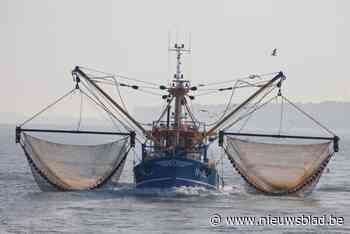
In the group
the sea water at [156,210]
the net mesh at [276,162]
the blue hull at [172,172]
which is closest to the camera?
the sea water at [156,210]

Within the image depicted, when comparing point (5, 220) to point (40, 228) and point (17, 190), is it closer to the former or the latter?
point (40, 228)

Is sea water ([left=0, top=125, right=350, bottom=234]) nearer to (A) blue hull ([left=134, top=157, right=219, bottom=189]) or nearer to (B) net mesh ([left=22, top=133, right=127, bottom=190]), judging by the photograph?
(A) blue hull ([left=134, top=157, right=219, bottom=189])

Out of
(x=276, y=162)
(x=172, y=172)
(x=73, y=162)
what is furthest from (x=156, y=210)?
(x=276, y=162)

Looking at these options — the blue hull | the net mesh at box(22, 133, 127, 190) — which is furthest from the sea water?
the net mesh at box(22, 133, 127, 190)

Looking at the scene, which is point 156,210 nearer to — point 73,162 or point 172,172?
point 172,172

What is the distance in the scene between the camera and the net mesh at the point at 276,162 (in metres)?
65.2

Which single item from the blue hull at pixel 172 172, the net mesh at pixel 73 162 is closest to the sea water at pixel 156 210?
the blue hull at pixel 172 172

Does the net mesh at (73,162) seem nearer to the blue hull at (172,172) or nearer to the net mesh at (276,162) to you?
the blue hull at (172,172)

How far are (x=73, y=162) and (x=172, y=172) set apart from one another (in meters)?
8.49

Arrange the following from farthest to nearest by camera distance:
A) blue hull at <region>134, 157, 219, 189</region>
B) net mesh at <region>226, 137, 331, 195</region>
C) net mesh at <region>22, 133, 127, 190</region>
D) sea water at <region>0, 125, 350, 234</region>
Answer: net mesh at <region>226, 137, 331, 195</region>
net mesh at <region>22, 133, 127, 190</region>
blue hull at <region>134, 157, 219, 189</region>
sea water at <region>0, 125, 350, 234</region>

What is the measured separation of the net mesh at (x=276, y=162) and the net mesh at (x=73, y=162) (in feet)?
28.6

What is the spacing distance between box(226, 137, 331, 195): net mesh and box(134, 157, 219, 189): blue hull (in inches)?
126

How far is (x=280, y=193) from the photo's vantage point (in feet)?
213

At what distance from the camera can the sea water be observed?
49594mm
